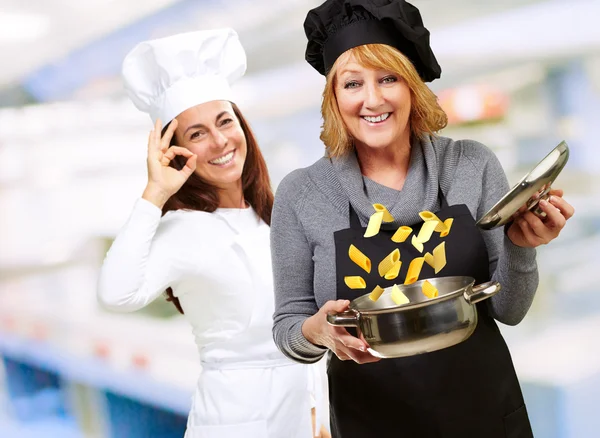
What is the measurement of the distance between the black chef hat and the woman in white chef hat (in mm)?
666

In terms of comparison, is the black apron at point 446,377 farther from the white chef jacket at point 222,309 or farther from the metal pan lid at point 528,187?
the white chef jacket at point 222,309

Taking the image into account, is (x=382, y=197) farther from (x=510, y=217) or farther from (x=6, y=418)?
(x=6, y=418)

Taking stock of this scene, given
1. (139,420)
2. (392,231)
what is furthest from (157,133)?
(139,420)

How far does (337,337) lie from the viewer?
1198 mm

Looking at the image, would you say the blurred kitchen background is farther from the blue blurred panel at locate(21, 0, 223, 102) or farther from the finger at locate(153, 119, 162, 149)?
the finger at locate(153, 119, 162, 149)

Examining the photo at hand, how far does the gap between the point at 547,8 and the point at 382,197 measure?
1.22 m

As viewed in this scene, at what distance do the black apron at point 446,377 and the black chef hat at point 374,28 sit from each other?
0.89 ft

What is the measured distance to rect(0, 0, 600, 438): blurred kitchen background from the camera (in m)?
2.31

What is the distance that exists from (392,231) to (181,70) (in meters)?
0.93

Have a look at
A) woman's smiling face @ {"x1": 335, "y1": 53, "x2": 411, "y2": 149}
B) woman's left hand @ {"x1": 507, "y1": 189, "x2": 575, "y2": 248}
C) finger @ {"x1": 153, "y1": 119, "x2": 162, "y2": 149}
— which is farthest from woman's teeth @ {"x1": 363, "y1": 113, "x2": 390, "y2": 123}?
finger @ {"x1": 153, "y1": 119, "x2": 162, "y2": 149}

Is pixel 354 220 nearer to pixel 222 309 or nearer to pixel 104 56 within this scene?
pixel 222 309

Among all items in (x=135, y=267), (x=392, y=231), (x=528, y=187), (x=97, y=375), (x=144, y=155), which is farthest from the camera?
(x=97, y=375)

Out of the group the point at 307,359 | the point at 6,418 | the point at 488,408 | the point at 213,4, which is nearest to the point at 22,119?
the point at 213,4

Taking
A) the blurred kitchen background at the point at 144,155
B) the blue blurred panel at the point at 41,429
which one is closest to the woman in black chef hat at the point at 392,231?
the blurred kitchen background at the point at 144,155
